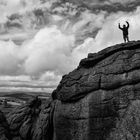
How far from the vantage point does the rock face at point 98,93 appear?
33.0m

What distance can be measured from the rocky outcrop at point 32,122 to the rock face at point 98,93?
108 inches

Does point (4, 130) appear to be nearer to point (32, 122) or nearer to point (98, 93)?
point (32, 122)

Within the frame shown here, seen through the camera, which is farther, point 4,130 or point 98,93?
point 4,130

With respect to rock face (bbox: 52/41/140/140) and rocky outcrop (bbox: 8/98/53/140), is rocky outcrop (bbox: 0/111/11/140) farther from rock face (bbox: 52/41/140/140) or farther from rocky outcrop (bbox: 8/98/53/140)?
rock face (bbox: 52/41/140/140)

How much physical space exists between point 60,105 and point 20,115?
34.2 feet

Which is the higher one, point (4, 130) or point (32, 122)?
point (32, 122)

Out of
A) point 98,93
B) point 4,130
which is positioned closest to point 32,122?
point 4,130

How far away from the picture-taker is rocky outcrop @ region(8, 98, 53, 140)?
41.9 meters

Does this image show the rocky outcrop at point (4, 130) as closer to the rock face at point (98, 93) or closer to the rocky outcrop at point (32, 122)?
the rocky outcrop at point (32, 122)

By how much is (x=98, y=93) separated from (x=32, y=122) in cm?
1639

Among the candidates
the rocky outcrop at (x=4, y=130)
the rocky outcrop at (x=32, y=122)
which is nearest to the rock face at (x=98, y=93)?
the rocky outcrop at (x=32, y=122)

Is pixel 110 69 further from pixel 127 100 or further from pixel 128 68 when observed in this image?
pixel 127 100

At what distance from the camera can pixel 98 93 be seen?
34.9m

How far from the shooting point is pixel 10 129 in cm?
4569
